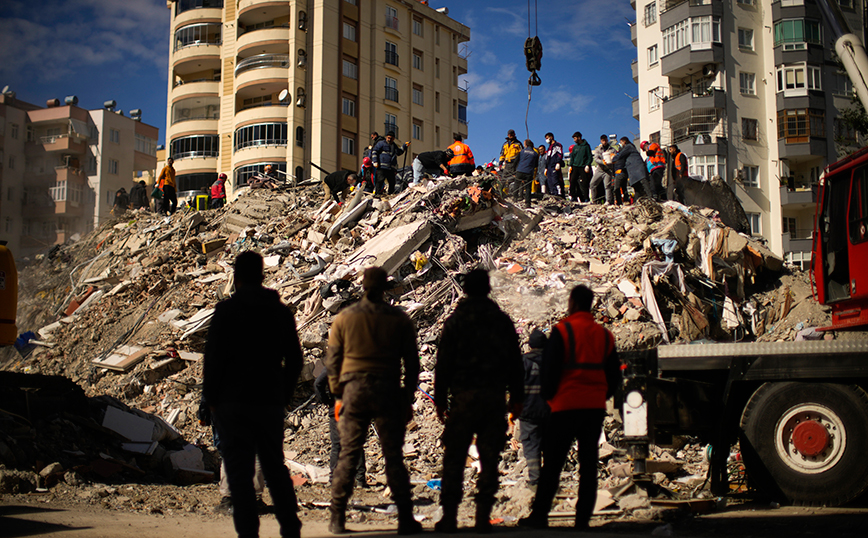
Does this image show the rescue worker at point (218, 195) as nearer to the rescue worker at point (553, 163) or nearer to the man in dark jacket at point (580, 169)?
the rescue worker at point (553, 163)

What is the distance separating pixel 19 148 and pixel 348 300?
30.1 ft

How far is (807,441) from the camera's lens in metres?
4.94

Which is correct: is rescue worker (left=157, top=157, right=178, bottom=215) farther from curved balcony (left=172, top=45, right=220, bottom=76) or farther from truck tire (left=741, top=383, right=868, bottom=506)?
curved balcony (left=172, top=45, right=220, bottom=76)

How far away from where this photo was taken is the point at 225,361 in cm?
352

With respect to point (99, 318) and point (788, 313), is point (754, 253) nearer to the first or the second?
Answer: point (788, 313)

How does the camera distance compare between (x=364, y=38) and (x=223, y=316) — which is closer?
(x=223, y=316)

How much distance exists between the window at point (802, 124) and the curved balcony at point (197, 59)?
33.2m

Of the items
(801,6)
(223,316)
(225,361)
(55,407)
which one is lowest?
(55,407)

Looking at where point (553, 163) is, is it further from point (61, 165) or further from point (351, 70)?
point (61, 165)

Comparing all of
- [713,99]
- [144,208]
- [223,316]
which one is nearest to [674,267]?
[223,316]

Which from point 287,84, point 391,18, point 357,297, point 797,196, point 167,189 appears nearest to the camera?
point 357,297

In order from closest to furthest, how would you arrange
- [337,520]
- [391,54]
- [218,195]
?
[337,520] → [218,195] → [391,54]

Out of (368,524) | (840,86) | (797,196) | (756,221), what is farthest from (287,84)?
(368,524)

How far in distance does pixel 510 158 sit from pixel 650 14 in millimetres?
27053
